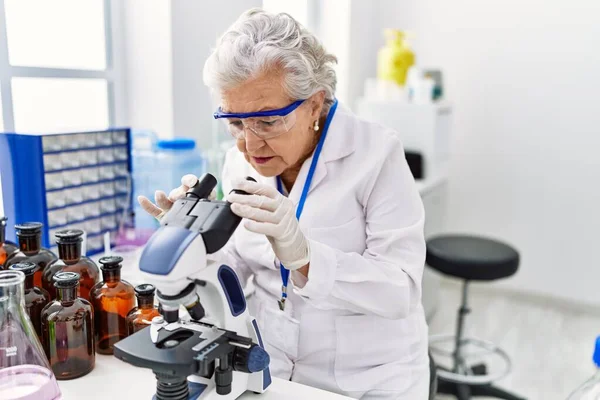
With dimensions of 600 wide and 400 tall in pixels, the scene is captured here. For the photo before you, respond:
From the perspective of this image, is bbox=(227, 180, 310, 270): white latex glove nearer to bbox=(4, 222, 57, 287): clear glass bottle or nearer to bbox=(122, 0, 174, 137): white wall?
bbox=(4, 222, 57, 287): clear glass bottle

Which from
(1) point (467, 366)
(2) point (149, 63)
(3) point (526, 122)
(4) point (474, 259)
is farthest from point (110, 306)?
(3) point (526, 122)

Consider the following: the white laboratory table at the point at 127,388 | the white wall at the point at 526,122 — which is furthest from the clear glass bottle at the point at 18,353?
the white wall at the point at 526,122

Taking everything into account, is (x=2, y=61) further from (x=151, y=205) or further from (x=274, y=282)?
(x=274, y=282)

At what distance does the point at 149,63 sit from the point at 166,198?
3.31ft

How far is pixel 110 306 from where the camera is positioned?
43.3 inches

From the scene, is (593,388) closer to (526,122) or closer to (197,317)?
(197,317)

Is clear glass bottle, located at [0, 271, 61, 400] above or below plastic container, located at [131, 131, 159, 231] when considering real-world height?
below

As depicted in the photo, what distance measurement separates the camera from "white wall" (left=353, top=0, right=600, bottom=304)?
10.0ft

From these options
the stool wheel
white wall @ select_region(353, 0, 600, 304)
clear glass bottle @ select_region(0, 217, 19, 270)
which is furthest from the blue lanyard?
white wall @ select_region(353, 0, 600, 304)

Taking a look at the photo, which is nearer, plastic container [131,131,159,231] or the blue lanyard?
the blue lanyard

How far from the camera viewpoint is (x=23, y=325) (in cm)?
91

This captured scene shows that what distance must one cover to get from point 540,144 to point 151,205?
2.76 m

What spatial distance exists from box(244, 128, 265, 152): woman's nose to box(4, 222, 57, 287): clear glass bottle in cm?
49

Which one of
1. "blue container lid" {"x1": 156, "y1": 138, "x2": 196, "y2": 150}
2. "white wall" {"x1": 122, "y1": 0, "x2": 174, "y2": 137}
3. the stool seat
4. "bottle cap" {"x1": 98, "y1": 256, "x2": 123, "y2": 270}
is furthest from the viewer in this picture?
the stool seat
